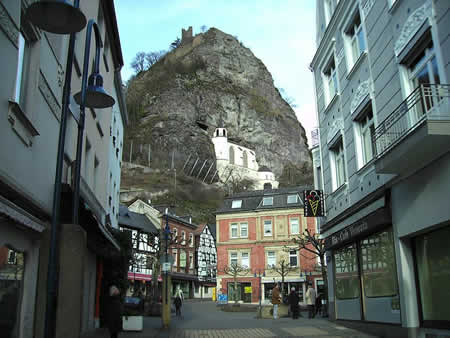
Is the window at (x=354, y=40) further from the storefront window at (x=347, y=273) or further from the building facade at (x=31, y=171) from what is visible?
the building facade at (x=31, y=171)

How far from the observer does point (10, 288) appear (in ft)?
24.5

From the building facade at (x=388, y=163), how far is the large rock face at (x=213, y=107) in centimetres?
9005

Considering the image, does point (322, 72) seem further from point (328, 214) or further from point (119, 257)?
point (119, 257)

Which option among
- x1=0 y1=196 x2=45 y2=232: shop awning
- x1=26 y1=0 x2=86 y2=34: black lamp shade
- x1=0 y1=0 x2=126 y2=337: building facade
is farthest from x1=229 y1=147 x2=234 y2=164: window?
x1=26 y1=0 x2=86 y2=34: black lamp shade

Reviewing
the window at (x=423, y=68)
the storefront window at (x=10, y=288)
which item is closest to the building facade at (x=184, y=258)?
the window at (x=423, y=68)

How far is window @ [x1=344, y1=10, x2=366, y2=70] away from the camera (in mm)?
13578

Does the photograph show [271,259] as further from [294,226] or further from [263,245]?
[294,226]

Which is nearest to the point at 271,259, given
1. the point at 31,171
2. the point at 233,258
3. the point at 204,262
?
the point at 233,258

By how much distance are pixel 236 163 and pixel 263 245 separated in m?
74.0

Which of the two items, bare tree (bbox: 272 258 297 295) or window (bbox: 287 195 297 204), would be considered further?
window (bbox: 287 195 297 204)

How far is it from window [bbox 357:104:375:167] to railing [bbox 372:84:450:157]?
1932 mm

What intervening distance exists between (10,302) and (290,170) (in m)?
113

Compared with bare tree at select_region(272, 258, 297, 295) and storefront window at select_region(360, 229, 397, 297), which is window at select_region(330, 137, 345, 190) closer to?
storefront window at select_region(360, 229, 397, 297)

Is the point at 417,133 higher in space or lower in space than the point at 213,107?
lower
